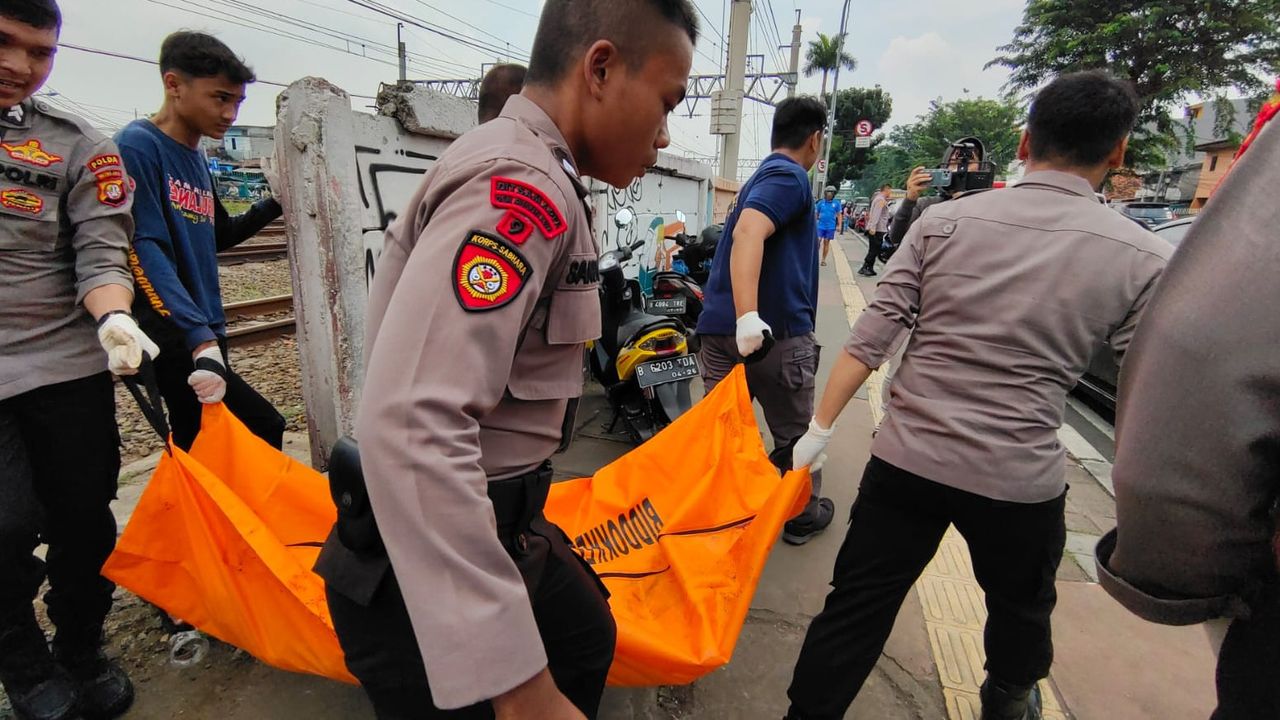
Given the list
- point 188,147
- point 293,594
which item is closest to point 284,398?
point 188,147

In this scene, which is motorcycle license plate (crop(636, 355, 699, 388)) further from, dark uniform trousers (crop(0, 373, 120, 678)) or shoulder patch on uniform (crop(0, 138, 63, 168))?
shoulder patch on uniform (crop(0, 138, 63, 168))

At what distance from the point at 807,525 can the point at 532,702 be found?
90.5 inches

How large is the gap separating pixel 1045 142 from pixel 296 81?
2686 millimetres

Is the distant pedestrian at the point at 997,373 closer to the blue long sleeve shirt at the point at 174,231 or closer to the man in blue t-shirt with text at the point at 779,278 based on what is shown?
the man in blue t-shirt with text at the point at 779,278

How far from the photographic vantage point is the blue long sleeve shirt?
6.18 ft

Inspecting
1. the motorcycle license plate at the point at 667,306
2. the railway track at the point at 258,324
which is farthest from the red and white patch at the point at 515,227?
the railway track at the point at 258,324

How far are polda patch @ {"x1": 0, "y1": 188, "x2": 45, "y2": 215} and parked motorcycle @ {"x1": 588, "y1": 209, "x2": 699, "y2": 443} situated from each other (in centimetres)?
241

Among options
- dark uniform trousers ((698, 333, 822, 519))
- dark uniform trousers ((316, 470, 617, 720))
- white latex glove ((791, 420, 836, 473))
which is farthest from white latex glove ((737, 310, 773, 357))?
dark uniform trousers ((316, 470, 617, 720))

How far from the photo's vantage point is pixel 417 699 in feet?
2.94

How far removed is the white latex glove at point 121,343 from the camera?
1.51 meters

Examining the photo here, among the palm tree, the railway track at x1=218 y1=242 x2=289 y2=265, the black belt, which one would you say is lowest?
the railway track at x1=218 y1=242 x2=289 y2=265

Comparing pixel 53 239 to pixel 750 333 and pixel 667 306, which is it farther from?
pixel 667 306

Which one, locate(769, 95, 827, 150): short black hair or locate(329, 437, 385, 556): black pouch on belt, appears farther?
locate(769, 95, 827, 150): short black hair

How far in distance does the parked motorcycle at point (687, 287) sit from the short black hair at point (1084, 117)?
2538 millimetres
